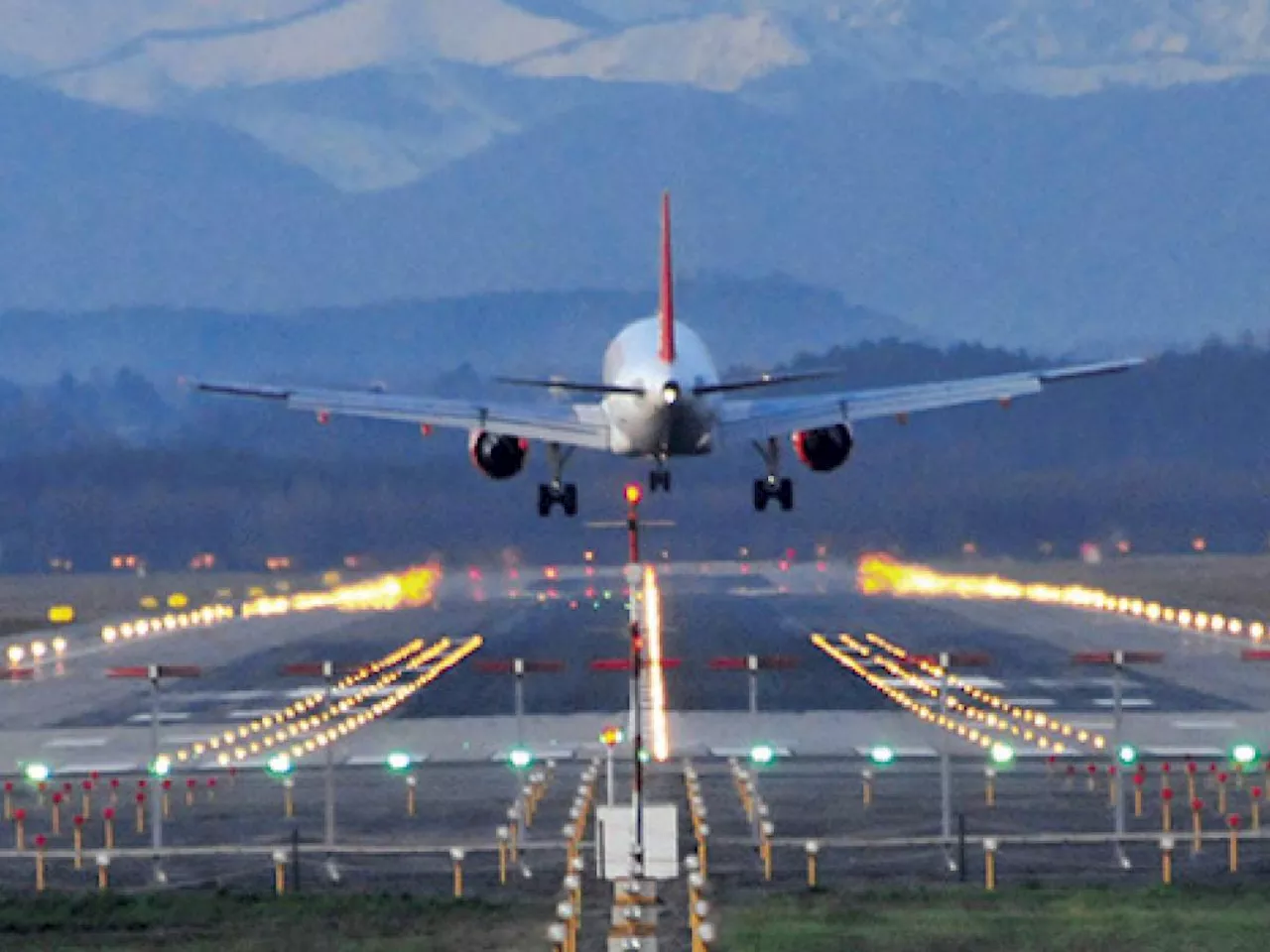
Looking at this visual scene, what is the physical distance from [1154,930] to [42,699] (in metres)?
42.3

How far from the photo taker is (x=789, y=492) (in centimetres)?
8212

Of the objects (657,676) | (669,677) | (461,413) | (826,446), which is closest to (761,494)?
(826,446)

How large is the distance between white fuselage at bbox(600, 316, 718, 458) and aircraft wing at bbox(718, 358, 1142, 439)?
2310mm

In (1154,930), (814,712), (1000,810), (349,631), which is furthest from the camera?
(349,631)

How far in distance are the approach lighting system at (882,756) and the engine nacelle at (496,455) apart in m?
30.9

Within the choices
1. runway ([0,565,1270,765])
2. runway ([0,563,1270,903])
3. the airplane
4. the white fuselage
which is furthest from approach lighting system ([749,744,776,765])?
the airplane

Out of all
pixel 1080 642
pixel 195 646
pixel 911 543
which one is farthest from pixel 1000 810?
pixel 911 543

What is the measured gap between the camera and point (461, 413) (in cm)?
8425

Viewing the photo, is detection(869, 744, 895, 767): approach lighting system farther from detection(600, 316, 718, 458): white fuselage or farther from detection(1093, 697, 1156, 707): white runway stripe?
detection(600, 316, 718, 458): white fuselage

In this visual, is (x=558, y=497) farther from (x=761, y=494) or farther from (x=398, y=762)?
(x=398, y=762)

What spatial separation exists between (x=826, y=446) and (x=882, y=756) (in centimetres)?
3998

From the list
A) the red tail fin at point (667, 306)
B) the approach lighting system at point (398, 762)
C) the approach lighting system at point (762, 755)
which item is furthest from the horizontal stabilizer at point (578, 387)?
the approach lighting system at point (762, 755)

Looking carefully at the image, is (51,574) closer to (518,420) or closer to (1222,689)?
(518,420)

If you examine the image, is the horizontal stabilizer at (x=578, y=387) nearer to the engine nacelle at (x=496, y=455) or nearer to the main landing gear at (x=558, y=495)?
the main landing gear at (x=558, y=495)
